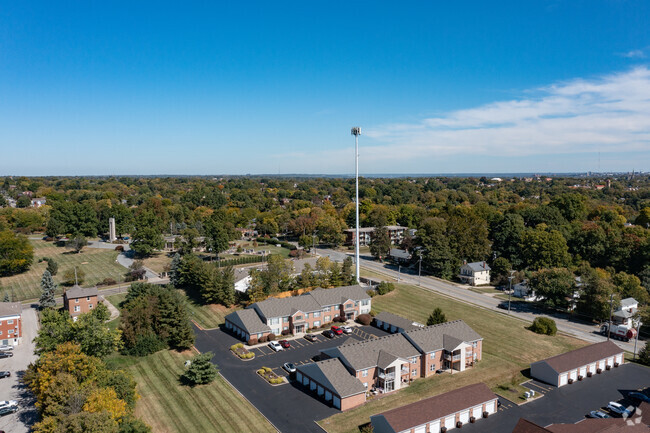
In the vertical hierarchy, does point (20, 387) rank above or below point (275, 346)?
below

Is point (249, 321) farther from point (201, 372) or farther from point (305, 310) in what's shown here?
point (201, 372)

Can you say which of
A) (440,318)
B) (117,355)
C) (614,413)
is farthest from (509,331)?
(117,355)

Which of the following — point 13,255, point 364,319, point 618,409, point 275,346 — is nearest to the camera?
point 618,409

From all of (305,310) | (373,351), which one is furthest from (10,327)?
(373,351)

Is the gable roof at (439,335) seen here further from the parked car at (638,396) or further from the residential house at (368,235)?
the residential house at (368,235)

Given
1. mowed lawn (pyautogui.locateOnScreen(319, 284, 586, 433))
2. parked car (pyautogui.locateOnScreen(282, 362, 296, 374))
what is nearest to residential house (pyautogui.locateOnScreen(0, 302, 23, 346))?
parked car (pyautogui.locateOnScreen(282, 362, 296, 374))

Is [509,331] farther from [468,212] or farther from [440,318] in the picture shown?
[468,212]

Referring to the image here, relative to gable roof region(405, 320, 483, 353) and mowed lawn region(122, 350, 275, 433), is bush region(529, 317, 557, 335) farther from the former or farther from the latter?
mowed lawn region(122, 350, 275, 433)
